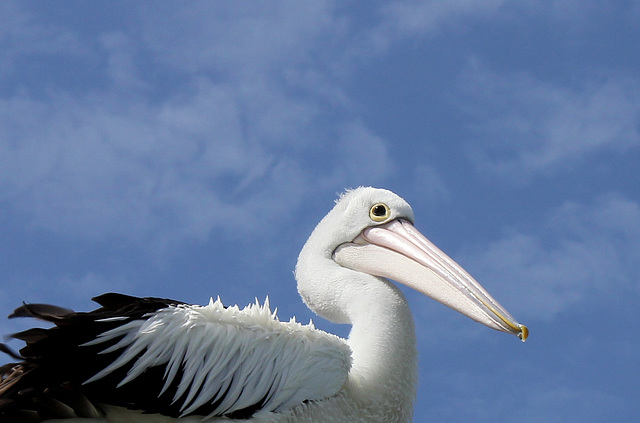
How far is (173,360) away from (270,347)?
0.69m

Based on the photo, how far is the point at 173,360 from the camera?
19.5 feet

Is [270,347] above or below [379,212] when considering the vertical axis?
below

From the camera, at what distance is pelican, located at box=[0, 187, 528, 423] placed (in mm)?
5672

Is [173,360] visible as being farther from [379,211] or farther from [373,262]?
[379,211]

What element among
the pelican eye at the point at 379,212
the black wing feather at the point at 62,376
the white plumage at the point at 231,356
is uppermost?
the pelican eye at the point at 379,212

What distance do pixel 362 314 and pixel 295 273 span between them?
0.77 m

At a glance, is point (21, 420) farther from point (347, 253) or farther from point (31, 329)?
point (347, 253)

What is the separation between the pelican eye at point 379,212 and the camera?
25.9 ft

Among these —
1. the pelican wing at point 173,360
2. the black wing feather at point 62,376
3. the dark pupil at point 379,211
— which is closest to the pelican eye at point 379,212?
the dark pupil at point 379,211

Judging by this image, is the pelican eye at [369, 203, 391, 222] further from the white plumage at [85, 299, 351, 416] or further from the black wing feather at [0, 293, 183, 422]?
the black wing feather at [0, 293, 183, 422]

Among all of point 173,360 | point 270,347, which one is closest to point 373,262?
point 270,347

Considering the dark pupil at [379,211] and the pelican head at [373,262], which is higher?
the dark pupil at [379,211]

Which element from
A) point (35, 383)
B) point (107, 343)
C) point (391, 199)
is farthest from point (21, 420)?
point (391, 199)

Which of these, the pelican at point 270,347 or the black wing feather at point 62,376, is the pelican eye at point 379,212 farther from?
the black wing feather at point 62,376
